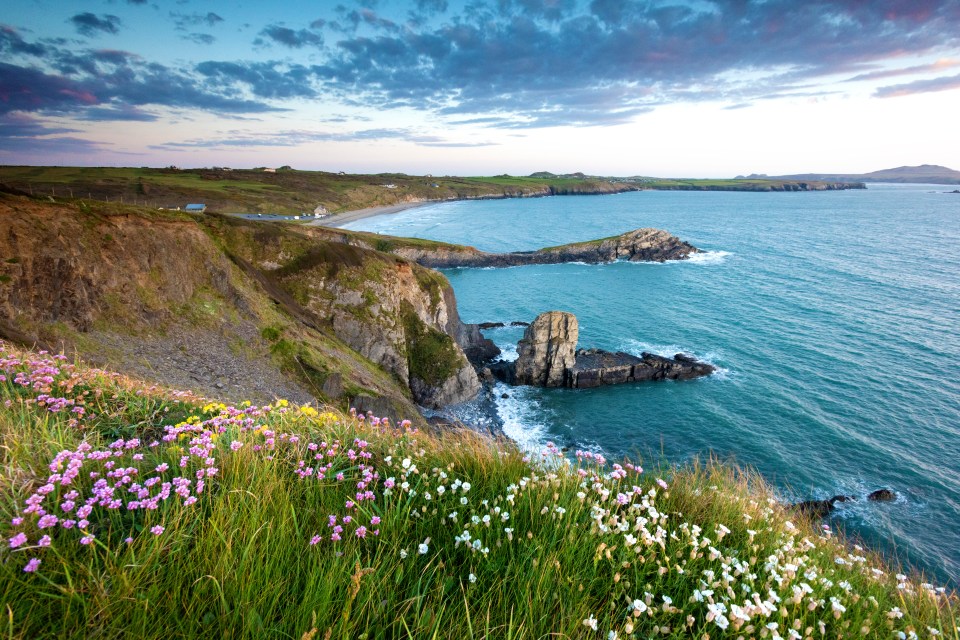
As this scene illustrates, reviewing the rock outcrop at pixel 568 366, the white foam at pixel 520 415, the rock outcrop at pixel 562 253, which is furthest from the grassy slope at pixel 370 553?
the rock outcrop at pixel 562 253

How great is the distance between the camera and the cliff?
29031 mm

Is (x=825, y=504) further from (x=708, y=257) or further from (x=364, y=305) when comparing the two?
(x=708, y=257)

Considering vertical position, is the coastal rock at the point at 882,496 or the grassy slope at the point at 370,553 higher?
the grassy slope at the point at 370,553

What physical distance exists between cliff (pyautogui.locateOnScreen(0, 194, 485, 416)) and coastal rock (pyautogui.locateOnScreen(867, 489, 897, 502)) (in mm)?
35017

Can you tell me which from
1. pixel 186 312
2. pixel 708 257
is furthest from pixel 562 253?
pixel 186 312

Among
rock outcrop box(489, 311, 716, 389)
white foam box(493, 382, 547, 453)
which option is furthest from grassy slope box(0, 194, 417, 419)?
rock outcrop box(489, 311, 716, 389)

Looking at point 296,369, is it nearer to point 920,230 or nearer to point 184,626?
point 184,626

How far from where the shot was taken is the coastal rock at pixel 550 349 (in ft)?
174

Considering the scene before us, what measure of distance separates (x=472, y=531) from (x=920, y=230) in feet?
664

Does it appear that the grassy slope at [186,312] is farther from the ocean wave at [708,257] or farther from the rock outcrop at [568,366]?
the ocean wave at [708,257]

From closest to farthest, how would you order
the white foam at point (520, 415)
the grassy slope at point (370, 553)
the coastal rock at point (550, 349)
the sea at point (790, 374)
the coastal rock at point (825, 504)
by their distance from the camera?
the grassy slope at point (370, 553) < the coastal rock at point (825, 504) < the sea at point (790, 374) < the white foam at point (520, 415) < the coastal rock at point (550, 349)

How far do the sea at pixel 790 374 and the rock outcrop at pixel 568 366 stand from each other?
1.53 metres

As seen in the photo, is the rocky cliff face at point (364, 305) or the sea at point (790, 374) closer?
the sea at point (790, 374)

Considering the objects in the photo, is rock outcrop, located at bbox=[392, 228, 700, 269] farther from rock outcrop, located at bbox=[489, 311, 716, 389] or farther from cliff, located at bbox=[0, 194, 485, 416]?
rock outcrop, located at bbox=[489, 311, 716, 389]
